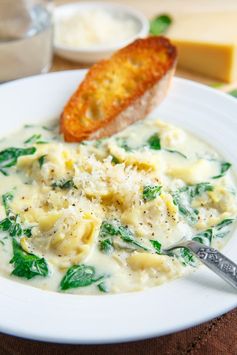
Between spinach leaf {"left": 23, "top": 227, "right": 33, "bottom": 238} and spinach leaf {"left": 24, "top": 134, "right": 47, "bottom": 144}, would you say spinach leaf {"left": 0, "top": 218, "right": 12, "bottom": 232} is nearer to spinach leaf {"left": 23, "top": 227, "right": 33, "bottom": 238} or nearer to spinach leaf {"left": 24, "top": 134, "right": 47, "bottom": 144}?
spinach leaf {"left": 23, "top": 227, "right": 33, "bottom": 238}

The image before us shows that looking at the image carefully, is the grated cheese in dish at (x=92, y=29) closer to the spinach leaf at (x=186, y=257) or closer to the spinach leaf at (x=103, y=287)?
the spinach leaf at (x=186, y=257)

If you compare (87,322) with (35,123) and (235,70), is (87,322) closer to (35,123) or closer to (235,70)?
(35,123)

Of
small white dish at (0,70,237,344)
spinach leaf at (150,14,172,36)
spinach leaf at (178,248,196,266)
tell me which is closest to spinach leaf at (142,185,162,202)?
spinach leaf at (178,248,196,266)

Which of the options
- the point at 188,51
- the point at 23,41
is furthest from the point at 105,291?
the point at 188,51

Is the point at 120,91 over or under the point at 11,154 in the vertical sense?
over

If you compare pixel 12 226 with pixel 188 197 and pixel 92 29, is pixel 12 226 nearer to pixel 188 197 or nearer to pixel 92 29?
pixel 188 197

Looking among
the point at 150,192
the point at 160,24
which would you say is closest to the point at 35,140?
the point at 150,192

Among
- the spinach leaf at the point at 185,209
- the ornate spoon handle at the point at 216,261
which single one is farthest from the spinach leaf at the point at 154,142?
the ornate spoon handle at the point at 216,261

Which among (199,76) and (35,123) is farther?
(199,76)
